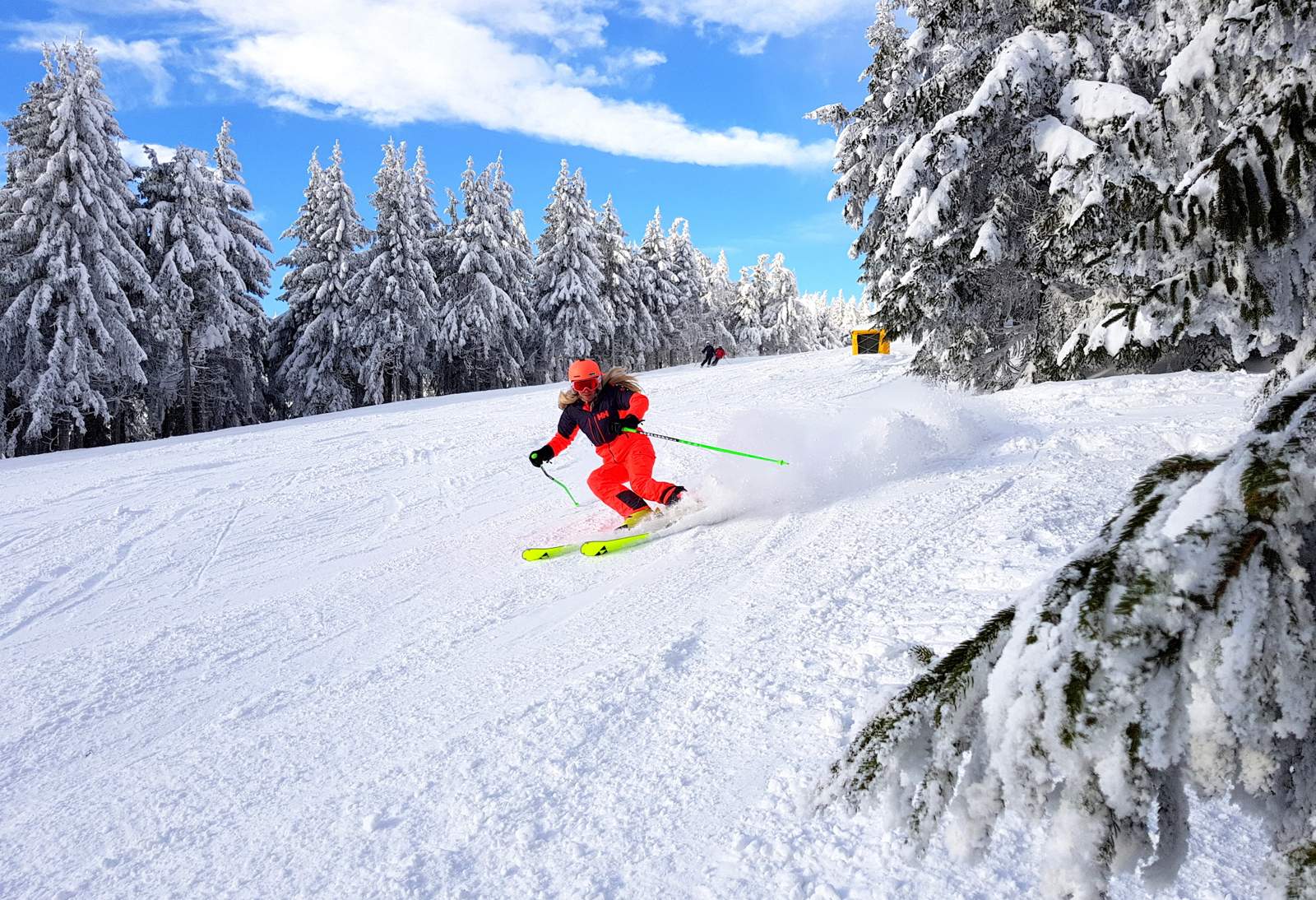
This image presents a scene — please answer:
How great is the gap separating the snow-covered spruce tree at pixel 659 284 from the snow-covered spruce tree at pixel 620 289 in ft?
6.77

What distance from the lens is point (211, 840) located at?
2674mm

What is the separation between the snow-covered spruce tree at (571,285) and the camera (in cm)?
4138

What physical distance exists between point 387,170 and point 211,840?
38.6m

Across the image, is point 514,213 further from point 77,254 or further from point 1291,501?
point 1291,501

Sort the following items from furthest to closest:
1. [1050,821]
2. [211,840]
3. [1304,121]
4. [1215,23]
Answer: [211,840] → [1215,23] → [1304,121] → [1050,821]

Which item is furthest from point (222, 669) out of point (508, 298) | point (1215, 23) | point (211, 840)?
point (508, 298)

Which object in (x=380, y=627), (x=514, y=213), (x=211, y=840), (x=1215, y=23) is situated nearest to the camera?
(x=1215, y=23)

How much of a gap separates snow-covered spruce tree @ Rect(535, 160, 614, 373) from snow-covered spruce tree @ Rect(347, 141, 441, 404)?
7716mm

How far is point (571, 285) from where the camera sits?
136 ft

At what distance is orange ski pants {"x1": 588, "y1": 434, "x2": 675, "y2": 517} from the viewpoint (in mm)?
6930

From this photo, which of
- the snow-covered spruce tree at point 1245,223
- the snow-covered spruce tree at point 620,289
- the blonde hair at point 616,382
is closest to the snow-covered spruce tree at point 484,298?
the snow-covered spruce tree at point 620,289

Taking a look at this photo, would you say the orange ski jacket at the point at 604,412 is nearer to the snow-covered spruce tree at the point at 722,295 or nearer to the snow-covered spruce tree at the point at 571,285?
the snow-covered spruce tree at the point at 571,285

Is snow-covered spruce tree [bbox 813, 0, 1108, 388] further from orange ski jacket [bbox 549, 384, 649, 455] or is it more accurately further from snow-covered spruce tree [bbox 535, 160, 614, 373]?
snow-covered spruce tree [bbox 535, 160, 614, 373]

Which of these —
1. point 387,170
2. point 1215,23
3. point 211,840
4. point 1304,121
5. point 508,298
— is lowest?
point 211,840
